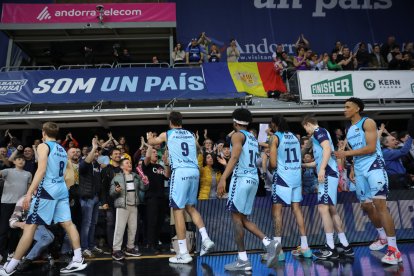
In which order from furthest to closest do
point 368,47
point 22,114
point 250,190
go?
1. point 368,47
2. point 22,114
3. point 250,190

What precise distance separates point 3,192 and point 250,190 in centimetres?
460

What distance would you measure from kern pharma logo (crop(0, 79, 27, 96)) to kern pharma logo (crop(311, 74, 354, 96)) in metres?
8.89

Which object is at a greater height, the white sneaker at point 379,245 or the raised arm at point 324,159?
the raised arm at point 324,159

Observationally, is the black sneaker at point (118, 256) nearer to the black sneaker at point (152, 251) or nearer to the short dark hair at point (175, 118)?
the black sneaker at point (152, 251)

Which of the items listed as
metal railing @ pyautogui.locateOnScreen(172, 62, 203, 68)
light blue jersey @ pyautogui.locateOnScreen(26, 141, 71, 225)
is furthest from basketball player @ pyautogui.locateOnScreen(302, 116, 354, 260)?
metal railing @ pyautogui.locateOnScreen(172, 62, 203, 68)

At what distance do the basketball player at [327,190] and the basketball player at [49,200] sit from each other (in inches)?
140

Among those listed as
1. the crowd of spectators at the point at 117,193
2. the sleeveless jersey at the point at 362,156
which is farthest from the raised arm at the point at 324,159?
the crowd of spectators at the point at 117,193

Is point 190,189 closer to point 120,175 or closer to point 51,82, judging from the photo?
point 120,175

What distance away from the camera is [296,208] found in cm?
576

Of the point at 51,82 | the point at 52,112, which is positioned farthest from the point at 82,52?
the point at 52,112

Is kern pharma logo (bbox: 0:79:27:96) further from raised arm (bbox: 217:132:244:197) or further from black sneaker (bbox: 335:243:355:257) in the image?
black sneaker (bbox: 335:243:355:257)

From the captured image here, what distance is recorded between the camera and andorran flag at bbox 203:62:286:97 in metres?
11.7

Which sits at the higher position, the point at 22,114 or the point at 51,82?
the point at 51,82

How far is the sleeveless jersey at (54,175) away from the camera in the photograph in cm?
514
